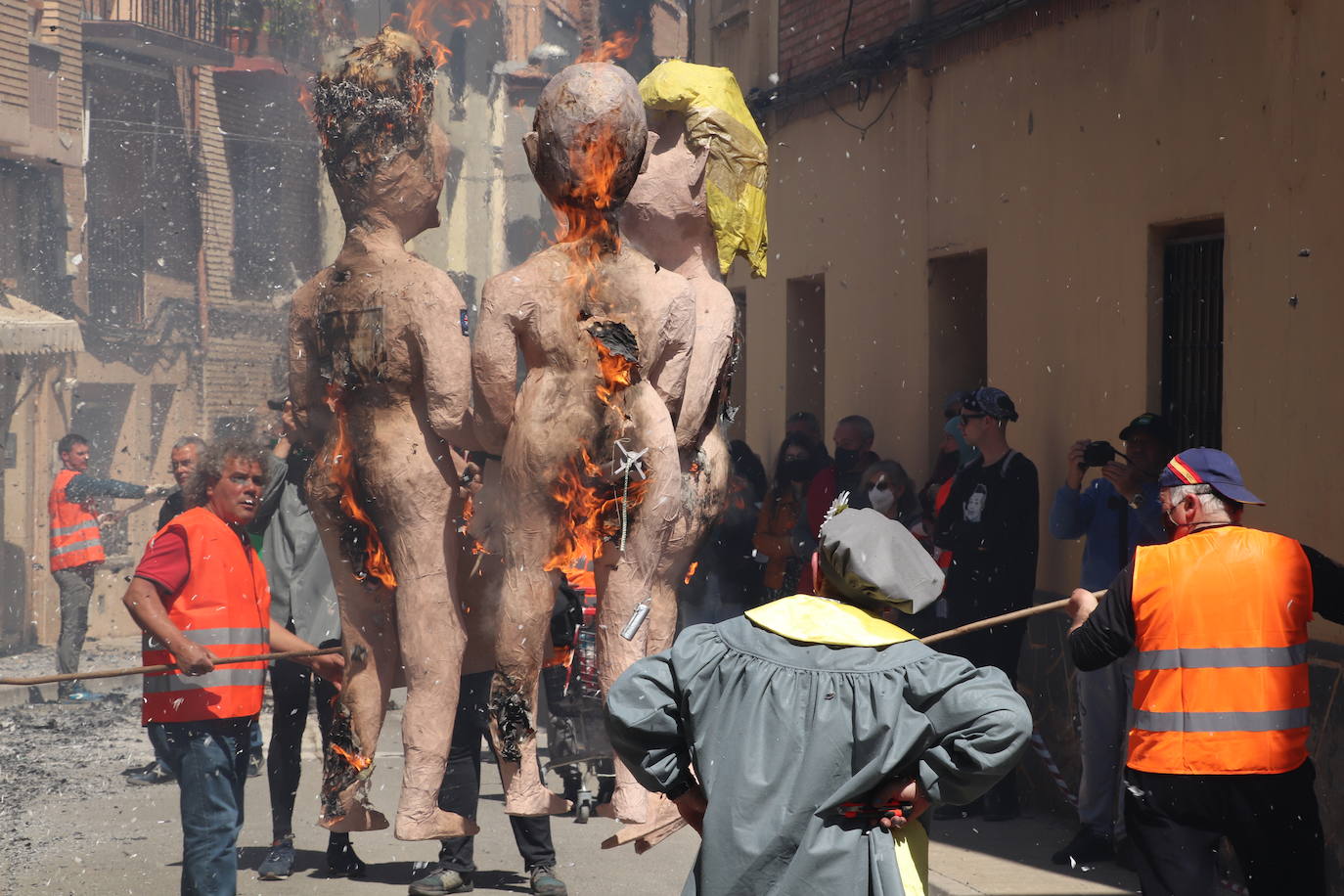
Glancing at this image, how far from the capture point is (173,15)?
19.6 metres

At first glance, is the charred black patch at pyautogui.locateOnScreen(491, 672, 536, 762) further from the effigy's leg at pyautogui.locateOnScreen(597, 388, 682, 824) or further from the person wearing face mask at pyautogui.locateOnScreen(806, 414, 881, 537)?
the person wearing face mask at pyautogui.locateOnScreen(806, 414, 881, 537)

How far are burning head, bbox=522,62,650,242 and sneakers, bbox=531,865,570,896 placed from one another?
2500 mm

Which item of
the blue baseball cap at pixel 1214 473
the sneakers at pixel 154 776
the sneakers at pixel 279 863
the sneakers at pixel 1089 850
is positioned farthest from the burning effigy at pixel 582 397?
the sneakers at pixel 154 776

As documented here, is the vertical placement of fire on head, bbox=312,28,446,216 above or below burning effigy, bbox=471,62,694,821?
above

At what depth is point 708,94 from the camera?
5961 millimetres

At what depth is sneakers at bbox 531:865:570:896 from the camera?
21.5ft

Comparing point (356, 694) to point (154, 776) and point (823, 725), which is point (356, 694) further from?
point (154, 776)

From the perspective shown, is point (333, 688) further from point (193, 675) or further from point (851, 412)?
point (851, 412)

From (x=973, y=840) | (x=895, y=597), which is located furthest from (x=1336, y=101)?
(x=895, y=597)

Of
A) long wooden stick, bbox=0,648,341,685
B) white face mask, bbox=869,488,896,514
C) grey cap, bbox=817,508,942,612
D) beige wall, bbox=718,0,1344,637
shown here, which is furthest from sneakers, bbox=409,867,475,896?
grey cap, bbox=817,508,942,612

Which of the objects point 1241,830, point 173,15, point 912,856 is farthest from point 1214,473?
point 173,15

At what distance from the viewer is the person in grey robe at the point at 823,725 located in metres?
3.17

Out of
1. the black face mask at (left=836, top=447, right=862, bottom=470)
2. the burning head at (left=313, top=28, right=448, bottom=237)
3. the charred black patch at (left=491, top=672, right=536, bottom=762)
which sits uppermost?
the burning head at (left=313, top=28, right=448, bottom=237)

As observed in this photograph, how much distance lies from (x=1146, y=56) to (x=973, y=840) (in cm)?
343
